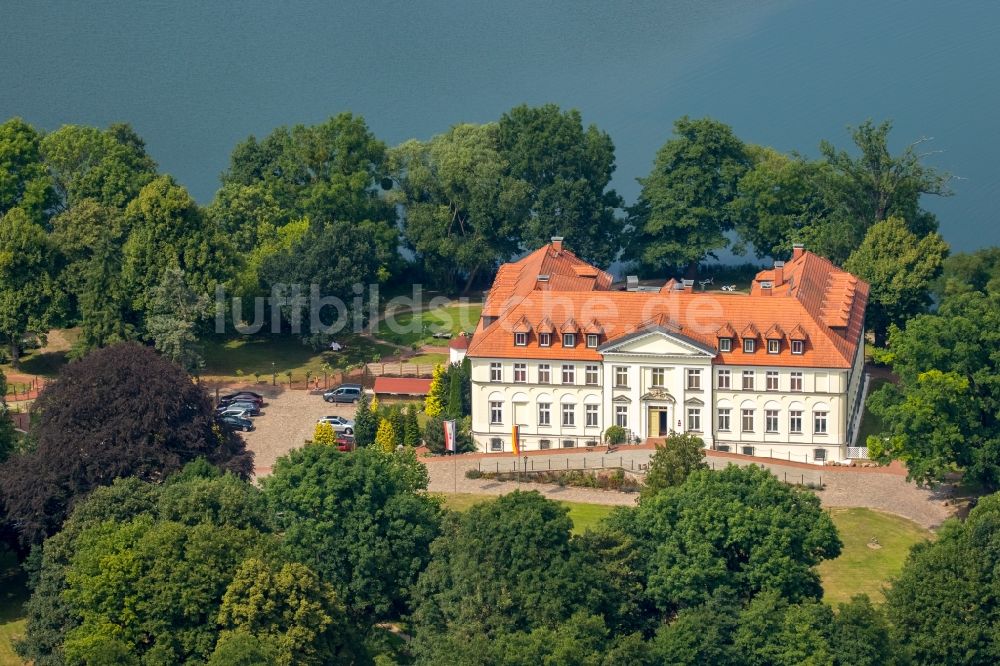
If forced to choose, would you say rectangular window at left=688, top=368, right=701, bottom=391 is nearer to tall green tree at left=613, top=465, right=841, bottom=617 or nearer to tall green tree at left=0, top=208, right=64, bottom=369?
tall green tree at left=613, top=465, right=841, bottom=617

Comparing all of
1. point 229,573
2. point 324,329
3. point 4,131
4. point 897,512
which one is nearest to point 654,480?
point 897,512

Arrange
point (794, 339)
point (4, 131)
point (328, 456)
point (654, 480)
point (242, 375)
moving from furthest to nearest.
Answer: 1. point (4, 131)
2. point (242, 375)
3. point (794, 339)
4. point (654, 480)
5. point (328, 456)

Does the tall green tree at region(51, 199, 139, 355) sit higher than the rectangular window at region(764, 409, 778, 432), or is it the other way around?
the tall green tree at region(51, 199, 139, 355)

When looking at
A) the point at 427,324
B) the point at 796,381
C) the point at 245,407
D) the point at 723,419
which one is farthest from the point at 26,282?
the point at 796,381

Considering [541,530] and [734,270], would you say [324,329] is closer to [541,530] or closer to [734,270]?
[734,270]

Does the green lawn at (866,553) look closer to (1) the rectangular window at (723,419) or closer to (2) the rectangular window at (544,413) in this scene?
(1) the rectangular window at (723,419)

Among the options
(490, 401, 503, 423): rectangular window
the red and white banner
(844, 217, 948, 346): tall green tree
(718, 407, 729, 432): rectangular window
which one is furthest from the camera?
(844, 217, 948, 346): tall green tree

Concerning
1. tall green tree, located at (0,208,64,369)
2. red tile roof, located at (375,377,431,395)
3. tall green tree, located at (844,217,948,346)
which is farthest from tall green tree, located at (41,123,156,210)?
tall green tree, located at (844,217,948,346)
